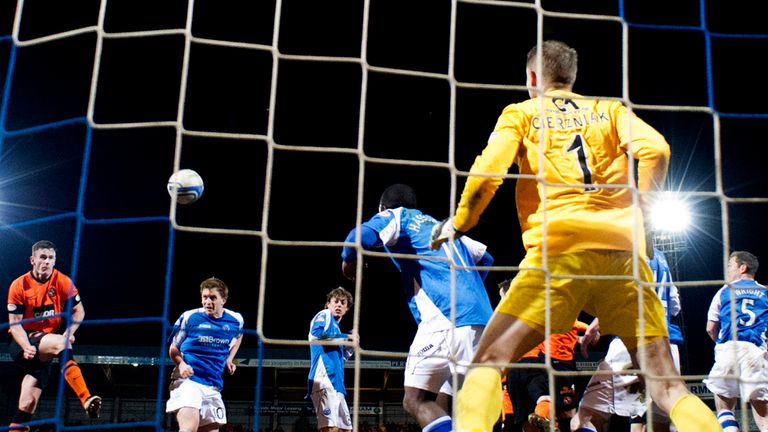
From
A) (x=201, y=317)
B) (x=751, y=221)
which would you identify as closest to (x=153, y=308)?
(x=201, y=317)

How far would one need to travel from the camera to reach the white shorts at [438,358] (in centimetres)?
415

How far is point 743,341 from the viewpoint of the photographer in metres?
6.28

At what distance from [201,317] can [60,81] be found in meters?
6.74

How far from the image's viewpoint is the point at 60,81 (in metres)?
Answer: 11.6

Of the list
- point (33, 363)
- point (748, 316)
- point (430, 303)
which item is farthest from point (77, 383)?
point (748, 316)

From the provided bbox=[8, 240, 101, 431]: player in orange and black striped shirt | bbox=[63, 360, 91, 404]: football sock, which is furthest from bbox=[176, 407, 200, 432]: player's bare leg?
bbox=[63, 360, 91, 404]: football sock

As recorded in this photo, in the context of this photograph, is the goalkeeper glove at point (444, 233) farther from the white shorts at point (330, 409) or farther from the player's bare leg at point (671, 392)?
the white shorts at point (330, 409)

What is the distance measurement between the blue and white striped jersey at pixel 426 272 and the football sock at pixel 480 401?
144 cm

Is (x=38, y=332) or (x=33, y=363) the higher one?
(x=38, y=332)

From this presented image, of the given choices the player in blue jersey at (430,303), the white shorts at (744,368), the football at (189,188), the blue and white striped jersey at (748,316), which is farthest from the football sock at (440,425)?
the blue and white striped jersey at (748,316)

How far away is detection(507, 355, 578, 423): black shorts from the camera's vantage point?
6.43 meters

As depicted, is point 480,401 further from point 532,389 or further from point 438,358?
point 532,389

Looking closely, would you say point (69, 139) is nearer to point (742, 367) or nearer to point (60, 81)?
point (60, 81)

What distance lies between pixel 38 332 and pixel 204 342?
4.20 ft
